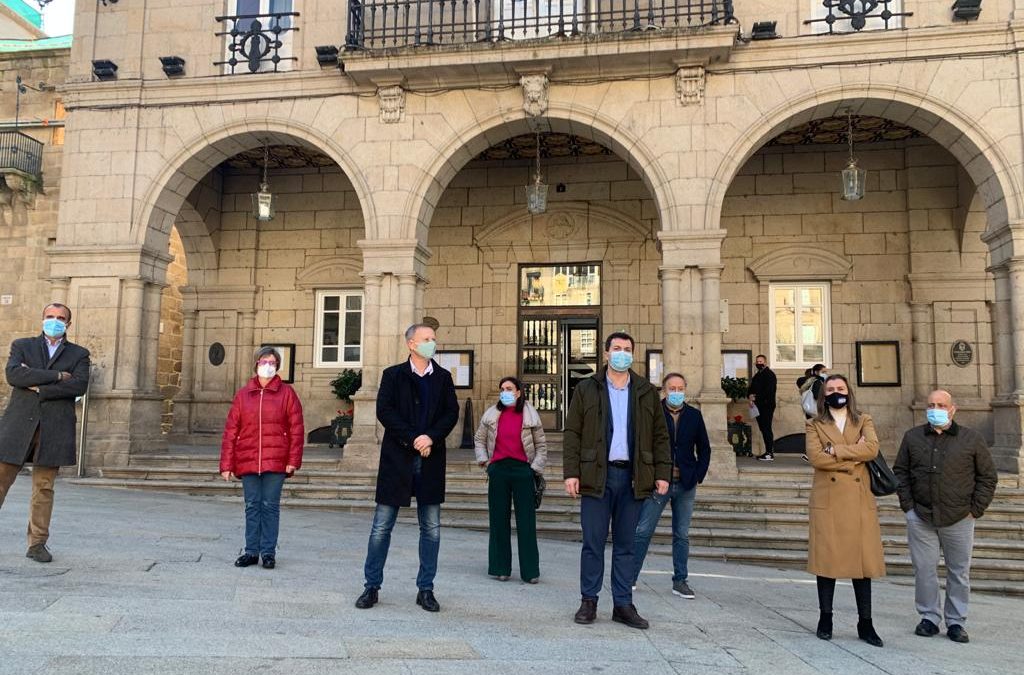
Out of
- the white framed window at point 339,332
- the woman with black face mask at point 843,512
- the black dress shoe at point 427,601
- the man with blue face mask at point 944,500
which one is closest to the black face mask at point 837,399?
the woman with black face mask at point 843,512

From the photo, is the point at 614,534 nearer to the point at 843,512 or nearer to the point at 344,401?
the point at 843,512

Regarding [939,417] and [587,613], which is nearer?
[587,613]

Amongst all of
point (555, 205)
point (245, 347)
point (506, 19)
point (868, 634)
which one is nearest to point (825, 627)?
point (868, 634)

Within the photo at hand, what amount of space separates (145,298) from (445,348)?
5.15 m

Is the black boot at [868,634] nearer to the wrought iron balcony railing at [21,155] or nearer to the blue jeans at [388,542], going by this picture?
the blue jeans at [388,542]

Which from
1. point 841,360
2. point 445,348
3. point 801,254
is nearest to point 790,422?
point 841,360

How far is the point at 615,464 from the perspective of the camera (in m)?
5.05

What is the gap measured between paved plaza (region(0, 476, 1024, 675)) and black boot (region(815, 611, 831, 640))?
10 centimetres

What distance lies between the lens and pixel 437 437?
5.08m

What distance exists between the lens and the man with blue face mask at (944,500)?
516 cm

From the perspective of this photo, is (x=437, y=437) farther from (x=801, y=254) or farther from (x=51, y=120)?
(x=51, y=120)

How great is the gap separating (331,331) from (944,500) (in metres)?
11.9

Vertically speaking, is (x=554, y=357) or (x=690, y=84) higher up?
(x=690, y=84)

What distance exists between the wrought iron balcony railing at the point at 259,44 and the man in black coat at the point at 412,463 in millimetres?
8746
